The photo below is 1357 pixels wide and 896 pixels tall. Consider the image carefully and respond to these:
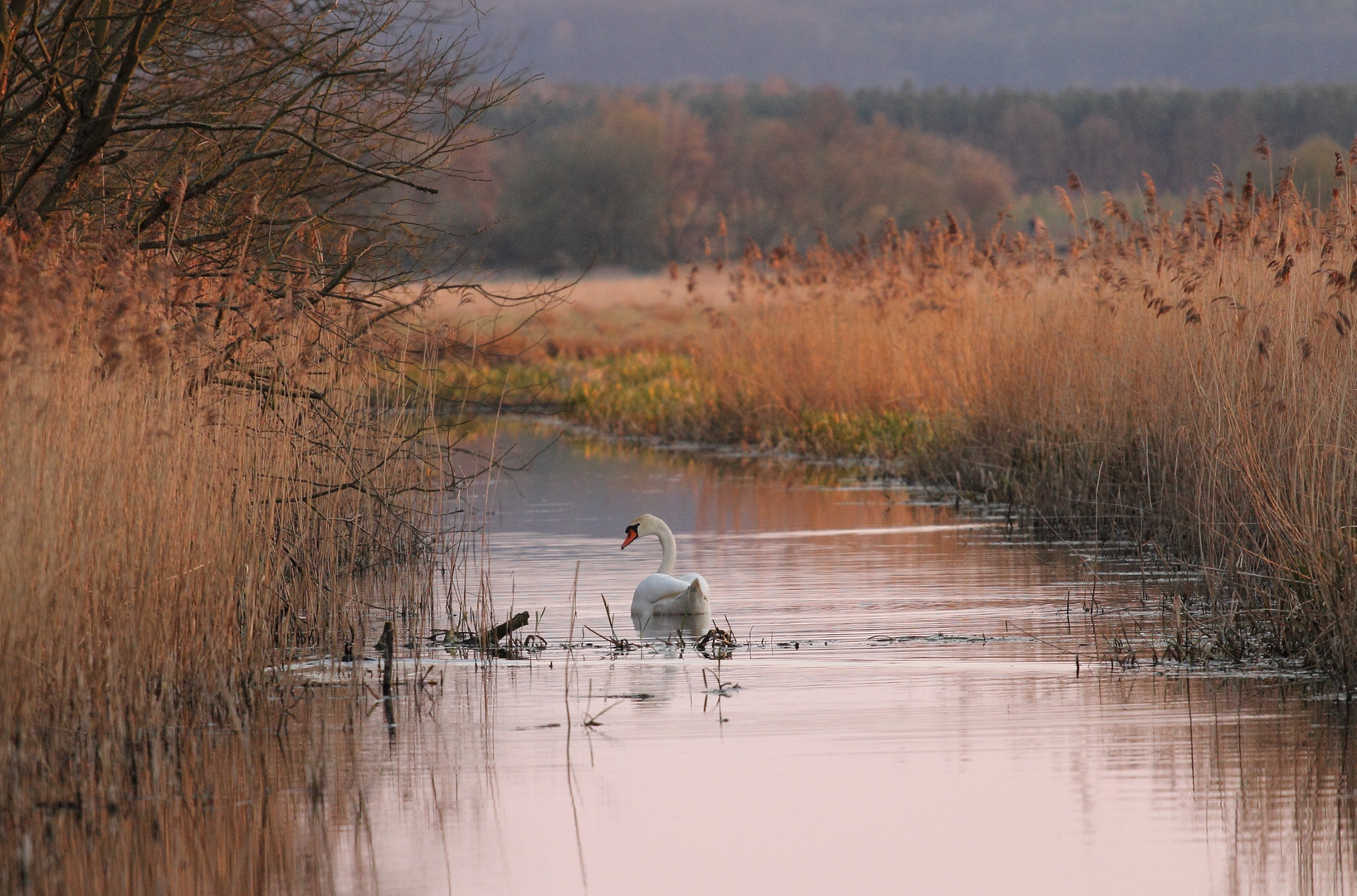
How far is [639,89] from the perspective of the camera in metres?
131

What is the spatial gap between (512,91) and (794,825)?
558 cm

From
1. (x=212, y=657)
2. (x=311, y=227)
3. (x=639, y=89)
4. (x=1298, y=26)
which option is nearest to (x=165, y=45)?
(x=311, y=227)

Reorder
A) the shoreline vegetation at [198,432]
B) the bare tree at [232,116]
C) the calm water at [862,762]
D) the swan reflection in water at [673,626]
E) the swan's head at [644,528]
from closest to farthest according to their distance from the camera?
the calm water at [862,762] < the shoreline vegetation at [198,432] < the bare tree at [232,116] < the swan reflection in water at [673,626] < the swan's head at [644,528]

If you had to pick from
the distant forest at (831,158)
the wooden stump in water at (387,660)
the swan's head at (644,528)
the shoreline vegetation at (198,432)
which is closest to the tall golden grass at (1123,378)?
the swan's head at (644,528)

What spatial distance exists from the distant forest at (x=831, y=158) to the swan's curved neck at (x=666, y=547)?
4838 centimetres

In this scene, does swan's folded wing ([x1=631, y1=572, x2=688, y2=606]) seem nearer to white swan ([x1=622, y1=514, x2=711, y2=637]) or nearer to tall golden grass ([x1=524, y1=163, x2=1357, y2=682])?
white swan ([x1=622, y1=514, x2=711, y2=637])

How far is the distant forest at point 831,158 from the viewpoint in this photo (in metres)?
79.1

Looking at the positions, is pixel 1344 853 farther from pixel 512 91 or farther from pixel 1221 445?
pixel 512 91

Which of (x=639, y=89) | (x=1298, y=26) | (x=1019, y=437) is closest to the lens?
(x=1019, y=437)

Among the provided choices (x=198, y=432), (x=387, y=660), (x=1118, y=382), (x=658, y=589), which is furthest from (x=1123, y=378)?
(x=198, y=432)

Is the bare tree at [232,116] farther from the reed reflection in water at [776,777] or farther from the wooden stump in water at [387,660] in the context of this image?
the reed reflection in water at [776,777]

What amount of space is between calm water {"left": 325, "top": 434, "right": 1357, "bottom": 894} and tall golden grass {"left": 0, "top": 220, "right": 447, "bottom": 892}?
0.74 meters

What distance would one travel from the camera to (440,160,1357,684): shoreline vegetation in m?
8.90

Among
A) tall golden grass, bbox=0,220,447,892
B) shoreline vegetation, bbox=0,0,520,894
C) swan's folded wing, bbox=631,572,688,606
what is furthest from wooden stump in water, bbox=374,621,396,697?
swan's folded wing, bbox=631,572,688,606
